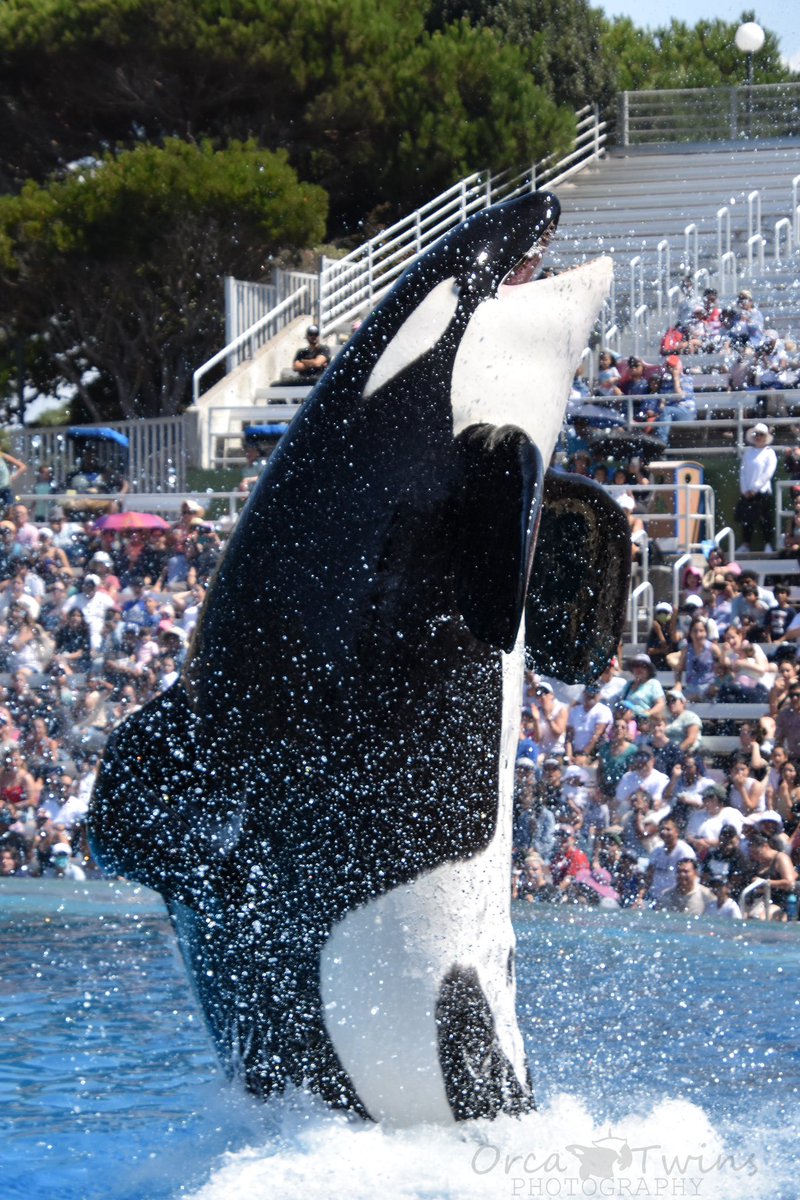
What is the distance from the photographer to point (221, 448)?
2077 cm

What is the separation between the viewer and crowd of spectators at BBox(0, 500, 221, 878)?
39.4ft

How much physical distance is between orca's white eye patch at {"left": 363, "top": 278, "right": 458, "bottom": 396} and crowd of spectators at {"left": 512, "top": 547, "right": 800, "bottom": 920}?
6.09 metres

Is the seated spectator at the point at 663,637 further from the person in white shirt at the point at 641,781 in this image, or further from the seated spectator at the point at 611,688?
the person in white shirt at the point at 641,781

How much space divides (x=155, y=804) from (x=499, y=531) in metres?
1.03

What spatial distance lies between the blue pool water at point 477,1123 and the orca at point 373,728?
0.17m

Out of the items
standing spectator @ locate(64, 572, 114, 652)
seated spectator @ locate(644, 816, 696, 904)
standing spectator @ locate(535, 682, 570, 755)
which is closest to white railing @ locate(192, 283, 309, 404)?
standing spectator @ locate(64, 572, 114, 652)

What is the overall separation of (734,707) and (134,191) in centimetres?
1656

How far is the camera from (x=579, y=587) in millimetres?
4816

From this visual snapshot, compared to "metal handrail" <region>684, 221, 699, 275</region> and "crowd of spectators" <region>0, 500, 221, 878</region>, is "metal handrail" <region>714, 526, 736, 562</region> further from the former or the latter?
"metal handrail" <region>684, 221, 699, 275</region>

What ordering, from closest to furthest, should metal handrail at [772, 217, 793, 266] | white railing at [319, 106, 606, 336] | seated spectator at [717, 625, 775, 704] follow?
seated spectator at [717, 625, 775, 704] → metal handrail at [772, 217, 793, 266] → white railing at [319, 106, 606, 336]

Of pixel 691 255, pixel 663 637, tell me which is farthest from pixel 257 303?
pixel 663 637

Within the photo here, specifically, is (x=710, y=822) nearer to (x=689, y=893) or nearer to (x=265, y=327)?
(x=689, y=893)

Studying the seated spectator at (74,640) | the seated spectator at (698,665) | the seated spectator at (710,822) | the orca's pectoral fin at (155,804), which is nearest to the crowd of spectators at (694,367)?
the seated spectator at (698,665)

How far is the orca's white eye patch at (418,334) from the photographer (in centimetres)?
430
